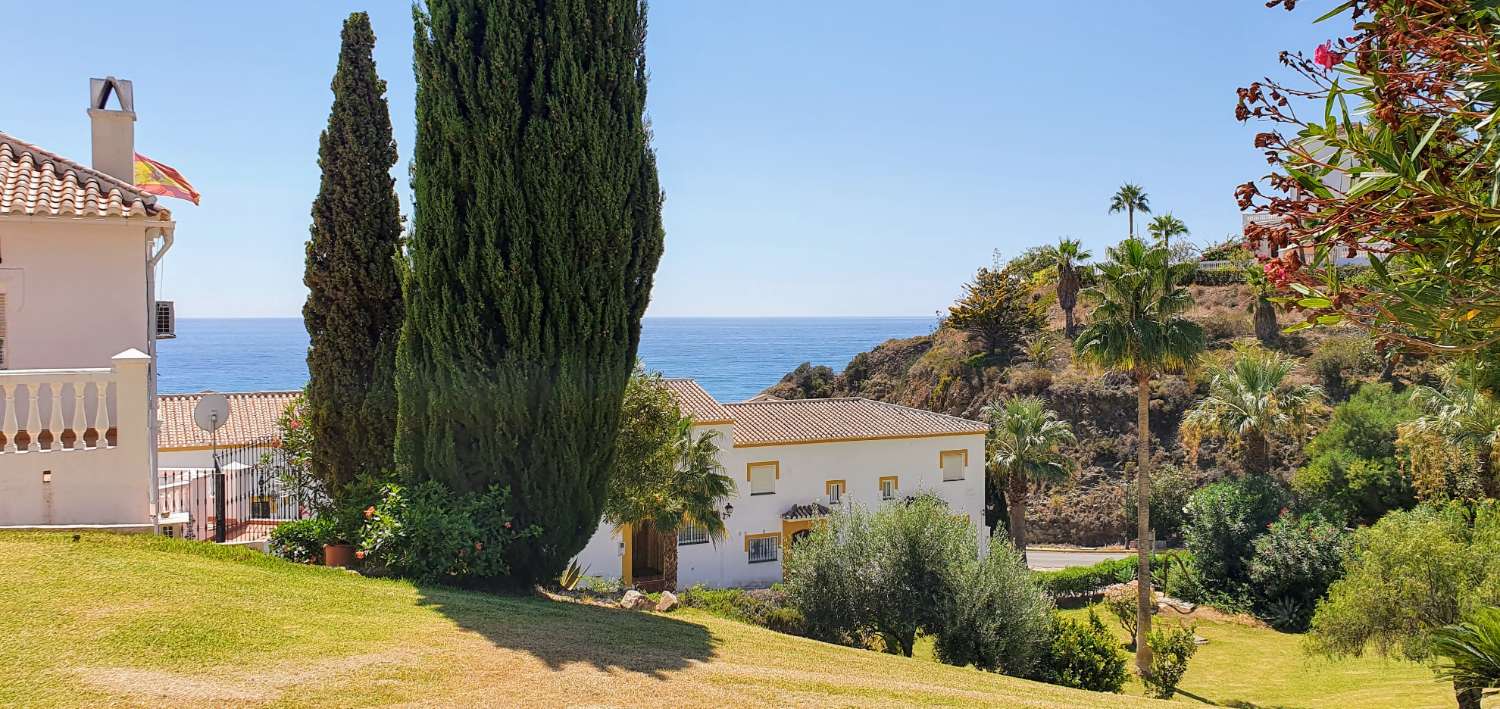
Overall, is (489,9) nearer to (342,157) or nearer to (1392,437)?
(342,157)

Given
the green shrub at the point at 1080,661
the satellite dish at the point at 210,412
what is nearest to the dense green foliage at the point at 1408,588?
the green shrub at the point at 1080,661

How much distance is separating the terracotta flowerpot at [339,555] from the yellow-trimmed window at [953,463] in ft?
88.1

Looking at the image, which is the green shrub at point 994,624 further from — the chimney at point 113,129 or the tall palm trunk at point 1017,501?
the tall palm trunk at point 1017,501

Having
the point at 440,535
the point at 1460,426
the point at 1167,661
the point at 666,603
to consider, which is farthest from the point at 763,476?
the point at 440,535

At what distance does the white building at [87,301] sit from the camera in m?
9.60

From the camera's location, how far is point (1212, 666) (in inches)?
927

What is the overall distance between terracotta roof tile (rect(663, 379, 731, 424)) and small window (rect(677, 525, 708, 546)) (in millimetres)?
3475

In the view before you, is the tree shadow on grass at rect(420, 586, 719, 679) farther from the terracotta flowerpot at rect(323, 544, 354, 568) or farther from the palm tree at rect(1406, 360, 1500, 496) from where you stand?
the palm tree at rect(1406, 360, 1500, 496)

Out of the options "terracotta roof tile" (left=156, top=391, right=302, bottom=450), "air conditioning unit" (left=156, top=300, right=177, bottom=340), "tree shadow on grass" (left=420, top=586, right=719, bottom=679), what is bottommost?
"tree shadow on grass" (left=420, top=586, right=719, bottom=679)

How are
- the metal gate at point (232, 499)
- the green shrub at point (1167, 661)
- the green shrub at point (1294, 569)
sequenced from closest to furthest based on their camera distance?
the metal gate at point (232, 499) → the green shrub at point (1167, 661) → the green shrub at point (1294, 569)

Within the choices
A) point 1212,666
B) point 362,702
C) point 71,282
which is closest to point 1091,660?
point 1212,666

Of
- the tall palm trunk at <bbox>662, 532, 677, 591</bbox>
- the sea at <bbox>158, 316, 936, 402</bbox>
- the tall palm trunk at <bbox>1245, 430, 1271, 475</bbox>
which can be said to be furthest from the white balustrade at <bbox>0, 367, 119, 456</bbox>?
the sea at <bbox>158, 316, 936, 402</bbox>

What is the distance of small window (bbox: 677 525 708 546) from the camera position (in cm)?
→ 3016

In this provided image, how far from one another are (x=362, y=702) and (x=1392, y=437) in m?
39.2
